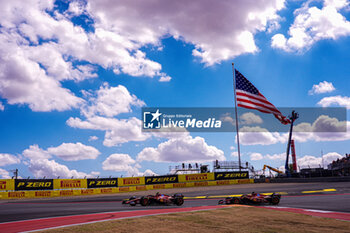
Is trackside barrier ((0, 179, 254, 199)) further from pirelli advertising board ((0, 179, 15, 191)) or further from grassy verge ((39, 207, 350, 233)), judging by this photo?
grassy verge ((39, 207, 350, 233))

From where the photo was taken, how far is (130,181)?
3875cm

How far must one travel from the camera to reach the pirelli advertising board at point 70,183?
3412 centimetres

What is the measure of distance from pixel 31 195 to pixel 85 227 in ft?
88.4

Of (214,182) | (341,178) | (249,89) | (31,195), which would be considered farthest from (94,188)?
(341,178)

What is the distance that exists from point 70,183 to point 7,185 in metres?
6.61

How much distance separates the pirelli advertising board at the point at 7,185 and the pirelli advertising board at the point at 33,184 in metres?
0.39

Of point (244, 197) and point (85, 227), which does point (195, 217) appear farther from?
point (244, 197)

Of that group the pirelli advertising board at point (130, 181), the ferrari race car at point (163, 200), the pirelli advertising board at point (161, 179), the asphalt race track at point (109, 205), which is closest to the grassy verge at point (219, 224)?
the asphalt race track at point (109, 205)

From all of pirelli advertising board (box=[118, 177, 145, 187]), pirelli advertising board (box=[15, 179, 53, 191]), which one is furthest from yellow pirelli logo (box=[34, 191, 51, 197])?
pirelli advertising board (box=[118, 177, 145, 187])

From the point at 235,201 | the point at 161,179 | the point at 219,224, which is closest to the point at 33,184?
the point at 161,179

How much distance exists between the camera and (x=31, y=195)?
105 feet

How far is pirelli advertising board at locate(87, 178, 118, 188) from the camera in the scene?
36.5 metres

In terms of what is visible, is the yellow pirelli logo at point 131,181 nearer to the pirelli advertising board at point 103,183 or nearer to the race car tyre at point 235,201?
the pirelli advertising board at point 103,183

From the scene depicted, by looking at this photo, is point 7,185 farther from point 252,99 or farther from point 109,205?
point 252,99
